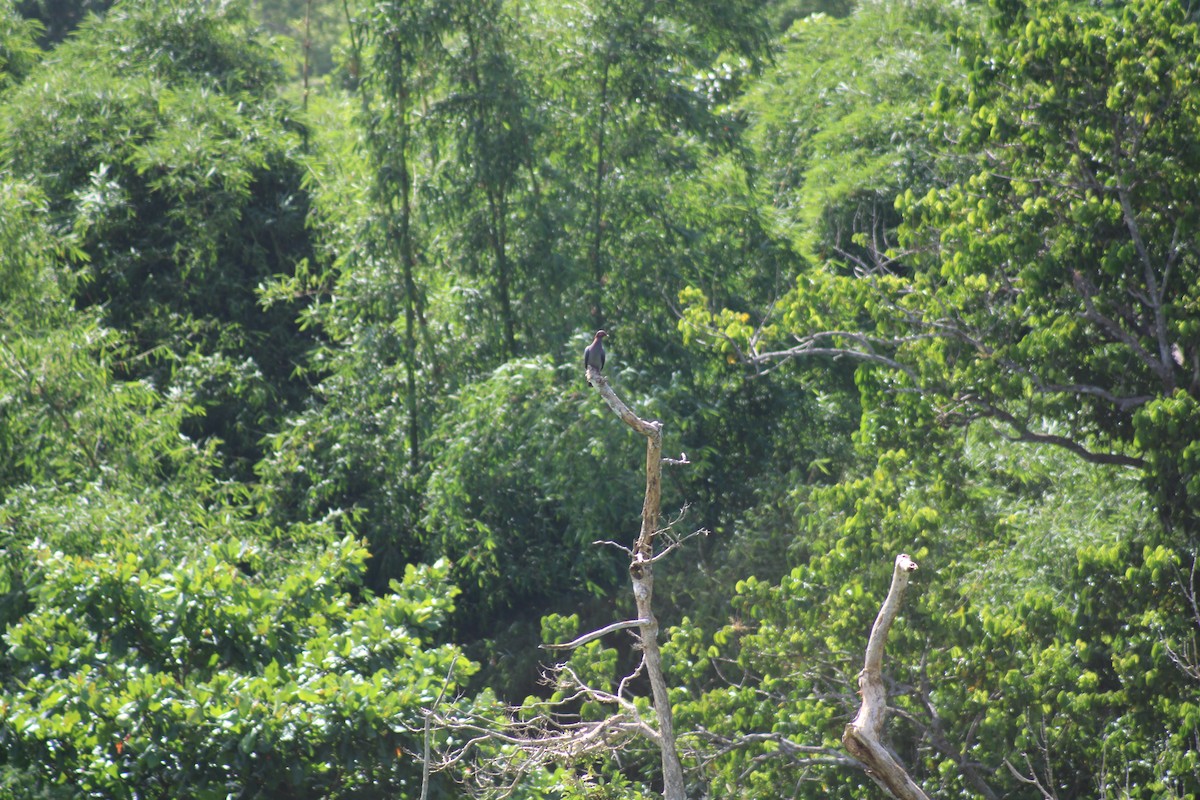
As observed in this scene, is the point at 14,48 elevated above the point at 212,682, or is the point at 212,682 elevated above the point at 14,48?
the point at 14,48

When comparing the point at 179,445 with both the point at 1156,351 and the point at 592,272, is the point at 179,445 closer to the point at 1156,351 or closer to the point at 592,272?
the point at 592,272

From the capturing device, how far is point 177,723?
662cm

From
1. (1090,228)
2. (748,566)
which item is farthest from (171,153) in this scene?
(1090,228)

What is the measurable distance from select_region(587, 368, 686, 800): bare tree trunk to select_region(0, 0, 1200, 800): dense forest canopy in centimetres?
83

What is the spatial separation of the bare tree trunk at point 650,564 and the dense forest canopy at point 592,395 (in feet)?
2.73

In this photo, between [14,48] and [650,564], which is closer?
[650,564]

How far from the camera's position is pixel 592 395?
10102 millimetres

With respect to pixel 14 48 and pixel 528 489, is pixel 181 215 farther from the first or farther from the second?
pixel 528 489

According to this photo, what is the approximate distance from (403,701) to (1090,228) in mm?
4417

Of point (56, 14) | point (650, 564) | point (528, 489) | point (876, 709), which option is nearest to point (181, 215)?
point (528, 489)

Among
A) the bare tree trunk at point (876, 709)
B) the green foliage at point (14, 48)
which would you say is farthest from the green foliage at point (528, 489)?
the green foliage at point (14, 48)

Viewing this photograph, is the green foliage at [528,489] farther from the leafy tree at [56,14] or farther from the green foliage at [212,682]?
the leafy tree at [56,14]

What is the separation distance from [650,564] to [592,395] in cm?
466

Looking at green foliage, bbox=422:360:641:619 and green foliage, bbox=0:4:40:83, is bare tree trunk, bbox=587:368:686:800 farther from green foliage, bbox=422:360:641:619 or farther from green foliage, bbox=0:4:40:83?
green foliage, bbox=0:4:40:83
